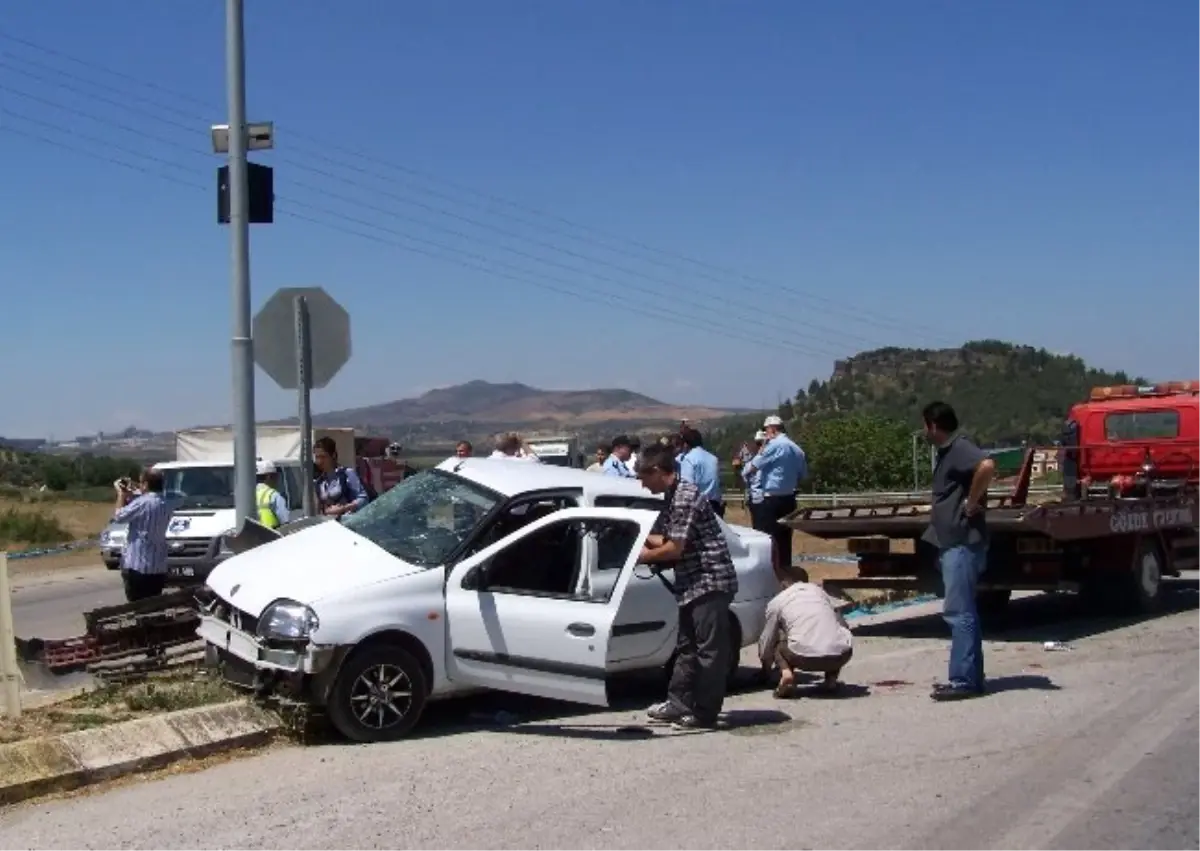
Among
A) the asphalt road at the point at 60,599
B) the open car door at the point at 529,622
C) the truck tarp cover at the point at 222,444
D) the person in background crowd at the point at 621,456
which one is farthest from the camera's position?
the truck tarp cover at the point at 222,444

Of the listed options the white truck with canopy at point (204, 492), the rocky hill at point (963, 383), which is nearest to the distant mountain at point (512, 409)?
the rocky hill at point (963, 383)

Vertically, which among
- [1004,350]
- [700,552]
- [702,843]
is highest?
[1004,350]

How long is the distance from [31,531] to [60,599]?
49.5 feet

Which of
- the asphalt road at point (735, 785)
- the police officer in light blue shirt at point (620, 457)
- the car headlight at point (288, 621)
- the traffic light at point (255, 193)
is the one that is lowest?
the asphalt road at point (735, 785)

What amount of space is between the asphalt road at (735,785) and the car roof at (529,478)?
4.76ft

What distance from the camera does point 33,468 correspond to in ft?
268

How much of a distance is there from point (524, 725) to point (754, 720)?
142 centimetres

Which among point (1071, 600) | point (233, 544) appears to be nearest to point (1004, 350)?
point (1071, 600)

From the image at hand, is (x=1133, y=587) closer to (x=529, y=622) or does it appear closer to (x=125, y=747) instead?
(x=529, y=622)

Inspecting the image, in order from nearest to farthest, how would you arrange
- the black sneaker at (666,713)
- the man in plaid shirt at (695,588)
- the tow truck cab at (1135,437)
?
the man in plaid shirt at (695,588), the black sneaker at (666,713), the tow truck cab at (1135,437)

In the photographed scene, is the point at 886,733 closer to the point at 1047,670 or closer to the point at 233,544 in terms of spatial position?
the point at 1047,670

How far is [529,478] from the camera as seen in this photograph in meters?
9.37

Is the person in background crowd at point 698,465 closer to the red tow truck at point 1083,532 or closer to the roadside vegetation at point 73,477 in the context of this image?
the red tow truck at point 1083,532

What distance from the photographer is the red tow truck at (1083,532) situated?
1202 cm
